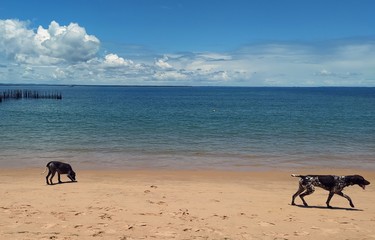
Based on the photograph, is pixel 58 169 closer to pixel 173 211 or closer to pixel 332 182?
pixel 173 211

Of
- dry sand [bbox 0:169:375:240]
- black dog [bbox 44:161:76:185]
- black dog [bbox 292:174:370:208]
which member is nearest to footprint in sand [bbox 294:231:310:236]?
dry sand [bbox 0:169:375:240]

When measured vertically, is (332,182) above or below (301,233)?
above

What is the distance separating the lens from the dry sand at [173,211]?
905 centimetres

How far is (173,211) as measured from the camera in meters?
10.9

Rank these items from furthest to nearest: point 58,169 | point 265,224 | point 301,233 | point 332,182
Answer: point 58,169
point 332,182
point 265,224
point 301,233

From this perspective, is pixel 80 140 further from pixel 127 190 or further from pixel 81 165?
pixel 127 190

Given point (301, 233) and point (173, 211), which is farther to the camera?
point (173, 211)

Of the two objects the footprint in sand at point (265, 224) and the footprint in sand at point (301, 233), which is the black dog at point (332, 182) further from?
the footprint in sand at point (301, 233)

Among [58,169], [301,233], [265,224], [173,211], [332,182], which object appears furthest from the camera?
[58,169]

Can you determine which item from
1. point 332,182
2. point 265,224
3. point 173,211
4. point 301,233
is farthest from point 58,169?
point 332,182

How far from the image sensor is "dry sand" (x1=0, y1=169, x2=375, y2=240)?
29.7 ft

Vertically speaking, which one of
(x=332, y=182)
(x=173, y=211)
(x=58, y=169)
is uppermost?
(x=332, y=182)

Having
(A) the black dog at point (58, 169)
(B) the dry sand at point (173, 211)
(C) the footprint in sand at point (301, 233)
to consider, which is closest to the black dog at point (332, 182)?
(B) the dry sand at point (173, 211)

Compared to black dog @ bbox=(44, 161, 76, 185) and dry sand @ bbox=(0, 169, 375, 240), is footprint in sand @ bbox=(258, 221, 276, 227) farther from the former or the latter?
black dog @ bbox=(44, 161, 76, 185)
